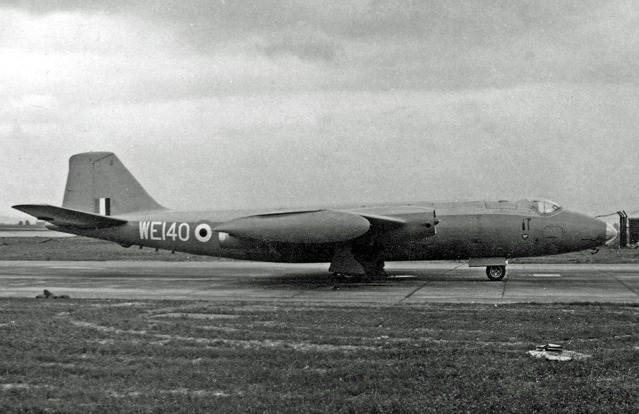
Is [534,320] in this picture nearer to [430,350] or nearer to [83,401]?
[430,350]

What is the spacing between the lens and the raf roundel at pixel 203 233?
72.5 feet

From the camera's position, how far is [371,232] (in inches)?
800

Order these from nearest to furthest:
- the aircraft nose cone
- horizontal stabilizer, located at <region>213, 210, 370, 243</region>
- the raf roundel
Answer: horizontal stabilizer, located at <region>213, 210, 370, 243</region>
the aircraft nose cone
the raf roundel

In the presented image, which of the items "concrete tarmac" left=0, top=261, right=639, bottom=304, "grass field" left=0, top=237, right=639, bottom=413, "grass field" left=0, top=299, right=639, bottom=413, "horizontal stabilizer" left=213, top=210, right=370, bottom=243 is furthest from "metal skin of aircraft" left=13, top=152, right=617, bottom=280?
"grass field" left=0, top=299, right=639, bottom=413

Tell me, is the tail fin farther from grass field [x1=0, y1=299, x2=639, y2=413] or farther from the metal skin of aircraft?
grass field [x1=0, y1=299, x2=639, y2=413]

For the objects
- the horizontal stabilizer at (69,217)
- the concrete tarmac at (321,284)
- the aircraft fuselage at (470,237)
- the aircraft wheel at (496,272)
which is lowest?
the concrete tarmac at (321,284)

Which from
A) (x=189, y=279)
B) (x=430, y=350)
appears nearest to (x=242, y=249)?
(x=189, y=279)

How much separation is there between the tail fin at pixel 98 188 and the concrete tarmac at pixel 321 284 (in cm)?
267

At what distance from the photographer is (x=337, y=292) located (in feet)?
58.5

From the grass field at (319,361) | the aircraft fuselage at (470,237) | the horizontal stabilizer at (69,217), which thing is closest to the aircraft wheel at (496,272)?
the aircraft fuselage at (470,237)

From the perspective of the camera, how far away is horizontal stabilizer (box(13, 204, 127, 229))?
21531 mm

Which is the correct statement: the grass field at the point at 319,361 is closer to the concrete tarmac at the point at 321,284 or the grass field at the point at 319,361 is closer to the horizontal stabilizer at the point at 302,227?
the concrete tarmac at the point at 321,284

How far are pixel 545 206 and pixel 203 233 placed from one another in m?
11.9

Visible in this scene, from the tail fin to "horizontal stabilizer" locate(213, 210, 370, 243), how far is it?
623 centimetres
